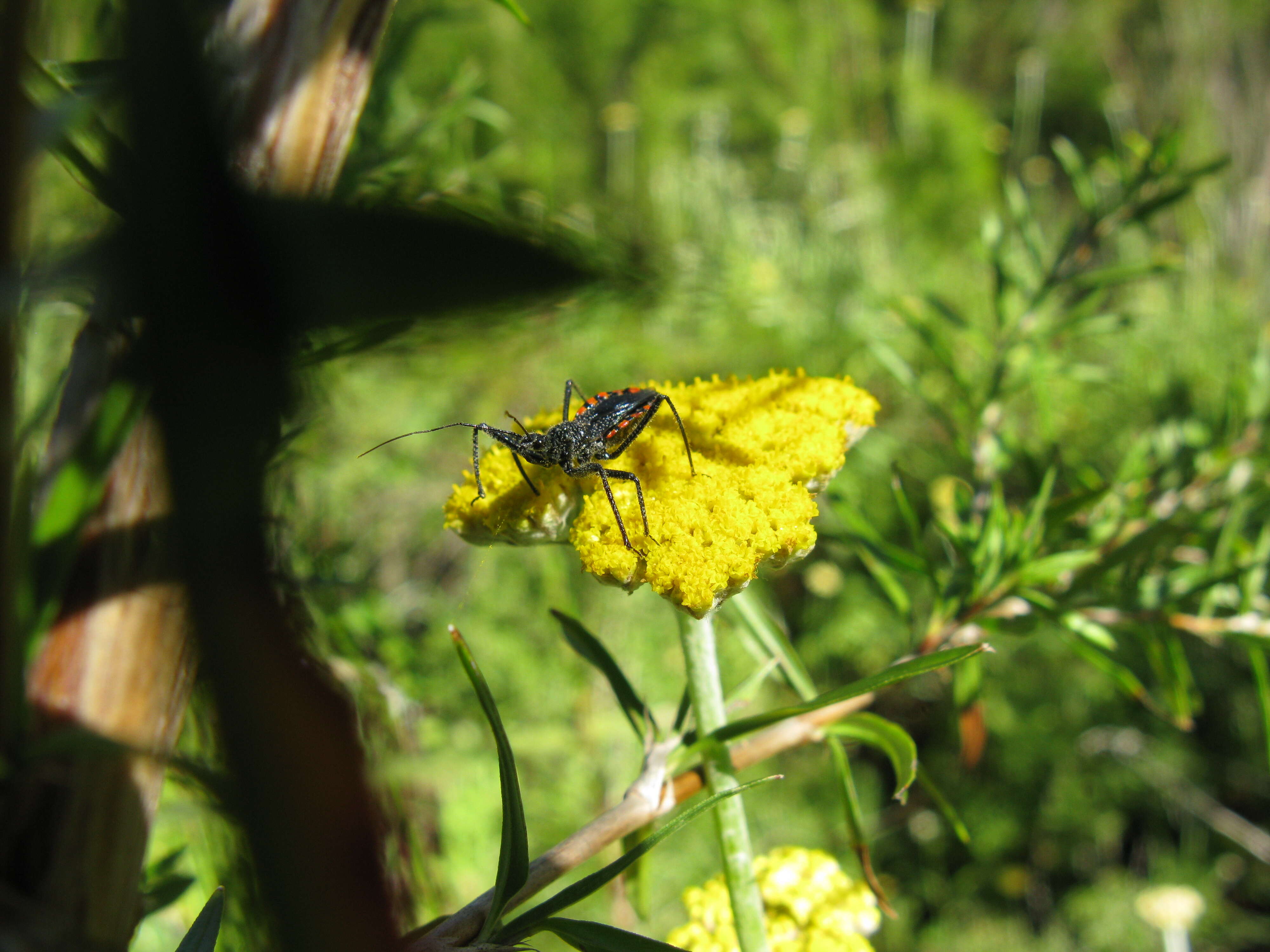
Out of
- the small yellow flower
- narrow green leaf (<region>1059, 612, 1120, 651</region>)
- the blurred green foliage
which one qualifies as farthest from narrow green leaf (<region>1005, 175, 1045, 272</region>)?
the small yellow flower

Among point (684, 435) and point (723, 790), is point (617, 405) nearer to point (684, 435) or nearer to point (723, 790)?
point (684, 435)

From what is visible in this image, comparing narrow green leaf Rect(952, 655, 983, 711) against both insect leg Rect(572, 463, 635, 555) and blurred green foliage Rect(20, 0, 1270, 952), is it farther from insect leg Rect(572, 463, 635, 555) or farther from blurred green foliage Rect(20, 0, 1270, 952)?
insect leg Rect(572, 463, 635, 555)

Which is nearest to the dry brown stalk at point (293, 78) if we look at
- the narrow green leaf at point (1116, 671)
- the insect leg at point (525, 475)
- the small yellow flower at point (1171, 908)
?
the insect leg at point (525, 475)

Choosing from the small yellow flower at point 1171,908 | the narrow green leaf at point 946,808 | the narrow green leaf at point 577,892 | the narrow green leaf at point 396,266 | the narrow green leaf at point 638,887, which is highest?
the narrow green leaf at point 396,266

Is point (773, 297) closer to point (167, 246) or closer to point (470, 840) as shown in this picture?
point (470, 840)

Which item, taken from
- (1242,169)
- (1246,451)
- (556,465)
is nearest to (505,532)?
(556,465)

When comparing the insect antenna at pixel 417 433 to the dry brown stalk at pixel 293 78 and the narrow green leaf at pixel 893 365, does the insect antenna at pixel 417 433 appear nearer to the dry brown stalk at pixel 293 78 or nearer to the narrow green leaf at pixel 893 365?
the dry brown stalk at pixel 293 78

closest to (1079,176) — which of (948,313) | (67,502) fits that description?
(948,313)
